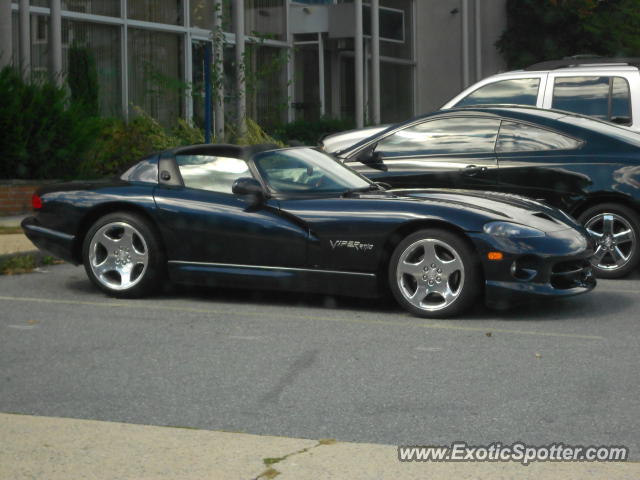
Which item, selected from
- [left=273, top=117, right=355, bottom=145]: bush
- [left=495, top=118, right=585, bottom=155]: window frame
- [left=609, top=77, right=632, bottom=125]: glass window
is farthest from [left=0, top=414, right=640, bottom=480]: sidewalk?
[left=273, top=117, right=355, bottom=145]: bush

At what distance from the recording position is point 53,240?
9.20m

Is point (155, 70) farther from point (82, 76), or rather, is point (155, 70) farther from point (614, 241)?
point (614, 241)

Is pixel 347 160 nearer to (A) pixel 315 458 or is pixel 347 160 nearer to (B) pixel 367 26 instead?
(A) pixel 315 458

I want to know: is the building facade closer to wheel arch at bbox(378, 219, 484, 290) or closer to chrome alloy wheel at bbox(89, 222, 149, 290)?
chrome alloy wheel at bbox(89, 222, 149, 290)

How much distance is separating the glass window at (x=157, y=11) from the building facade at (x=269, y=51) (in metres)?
0.02

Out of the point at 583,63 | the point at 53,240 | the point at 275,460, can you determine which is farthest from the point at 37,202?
the point at 583,63

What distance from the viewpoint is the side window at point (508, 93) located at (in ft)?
40.7

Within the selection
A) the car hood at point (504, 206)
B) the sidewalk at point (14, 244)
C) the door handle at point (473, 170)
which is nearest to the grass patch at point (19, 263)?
the sidewalk at point (14, 244)

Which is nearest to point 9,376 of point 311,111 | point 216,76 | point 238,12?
point 216,76

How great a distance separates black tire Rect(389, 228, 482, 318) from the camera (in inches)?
309

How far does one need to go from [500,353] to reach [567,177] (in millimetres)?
3649

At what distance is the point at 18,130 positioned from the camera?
49.0 feet

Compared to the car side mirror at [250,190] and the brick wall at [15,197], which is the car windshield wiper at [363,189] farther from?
the brick wall at [15,197]

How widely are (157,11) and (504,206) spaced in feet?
57.5
